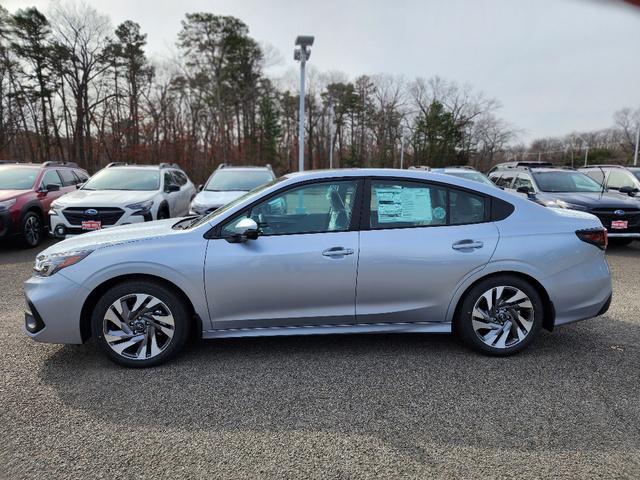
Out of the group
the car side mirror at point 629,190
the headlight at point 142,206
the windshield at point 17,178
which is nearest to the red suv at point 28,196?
the windshield at point 17,178

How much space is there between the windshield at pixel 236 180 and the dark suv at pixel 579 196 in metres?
5.33

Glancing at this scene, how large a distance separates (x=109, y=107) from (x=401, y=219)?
37.7m

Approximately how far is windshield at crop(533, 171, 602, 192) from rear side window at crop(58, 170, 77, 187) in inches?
432

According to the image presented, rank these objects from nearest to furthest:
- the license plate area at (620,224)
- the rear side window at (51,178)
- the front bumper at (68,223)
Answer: the front bumper at (68,223) → the license plate area at (620,224) → the rear side window at (51,178)

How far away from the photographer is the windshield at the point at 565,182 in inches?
384

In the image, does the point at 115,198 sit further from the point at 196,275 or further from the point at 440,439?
the point at 440,439

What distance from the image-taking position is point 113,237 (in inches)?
146

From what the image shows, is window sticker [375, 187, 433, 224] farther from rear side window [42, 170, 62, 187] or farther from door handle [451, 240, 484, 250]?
rear side window [42, 170, 62, 187]

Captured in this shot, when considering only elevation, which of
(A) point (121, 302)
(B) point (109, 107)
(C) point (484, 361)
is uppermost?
(B) point (109, 107)

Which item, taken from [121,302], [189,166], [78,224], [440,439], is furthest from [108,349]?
[189,166]

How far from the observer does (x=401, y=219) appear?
12.0 feet

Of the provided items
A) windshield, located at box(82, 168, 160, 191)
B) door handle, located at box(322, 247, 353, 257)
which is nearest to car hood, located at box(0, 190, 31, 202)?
windshield, located at box(82, 168, 160, 191)

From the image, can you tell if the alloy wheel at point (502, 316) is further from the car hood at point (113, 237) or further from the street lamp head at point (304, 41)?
the street lamp head at point (304, 41)

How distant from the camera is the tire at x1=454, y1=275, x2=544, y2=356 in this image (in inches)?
144
